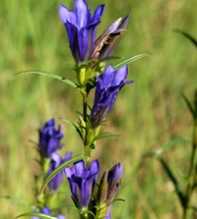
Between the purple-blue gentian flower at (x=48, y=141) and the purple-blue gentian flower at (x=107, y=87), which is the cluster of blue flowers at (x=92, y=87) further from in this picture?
the purple-blue gentian flower at (x=48, y=141)

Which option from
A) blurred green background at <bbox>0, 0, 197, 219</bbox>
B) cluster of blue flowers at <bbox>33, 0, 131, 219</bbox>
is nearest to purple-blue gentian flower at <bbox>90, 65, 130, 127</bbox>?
cluster of blue flowers at <bbox>33, 0, 131, 219</bbox>

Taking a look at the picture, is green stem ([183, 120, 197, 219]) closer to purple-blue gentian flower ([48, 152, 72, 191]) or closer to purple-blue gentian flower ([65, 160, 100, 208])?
purple-blue gentian flower ([48, 152, 72, 191])

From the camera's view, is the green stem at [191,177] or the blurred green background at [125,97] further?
the blurred green background at [125,97]

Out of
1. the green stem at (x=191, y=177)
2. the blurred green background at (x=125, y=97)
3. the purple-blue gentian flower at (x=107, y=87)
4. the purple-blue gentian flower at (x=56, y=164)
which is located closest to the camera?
the purple-blue gentian flower at (x=107, y=87)

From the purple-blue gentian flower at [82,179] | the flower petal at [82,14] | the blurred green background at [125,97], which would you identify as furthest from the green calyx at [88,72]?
the blurred green background at [125,97]

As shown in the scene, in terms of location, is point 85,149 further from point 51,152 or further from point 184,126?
point 184,126

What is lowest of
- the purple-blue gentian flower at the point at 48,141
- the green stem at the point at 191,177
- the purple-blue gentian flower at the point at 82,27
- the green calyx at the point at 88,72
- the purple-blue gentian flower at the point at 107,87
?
the green stem at the point at 191,177

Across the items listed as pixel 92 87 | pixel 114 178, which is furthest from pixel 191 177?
pixel 92 87
